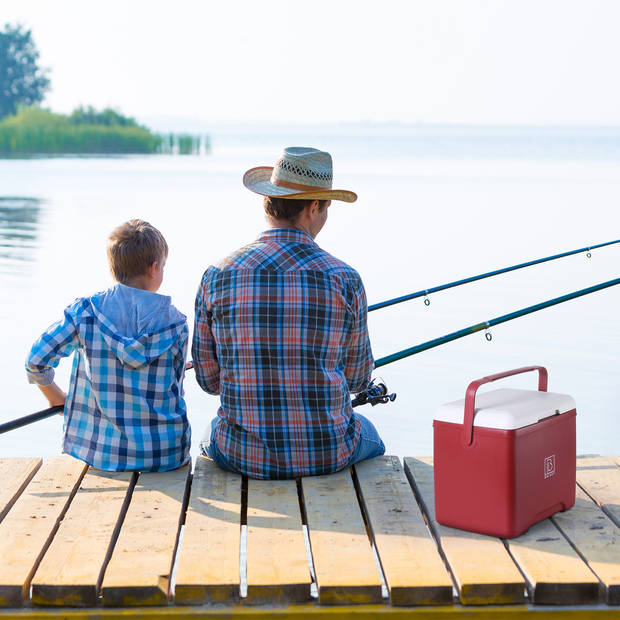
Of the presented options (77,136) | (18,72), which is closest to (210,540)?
(77,136)

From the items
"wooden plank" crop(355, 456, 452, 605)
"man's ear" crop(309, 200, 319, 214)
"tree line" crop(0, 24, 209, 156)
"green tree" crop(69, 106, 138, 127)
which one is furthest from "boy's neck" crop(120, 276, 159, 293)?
"green tree" crop(69, 106, 138, 127)

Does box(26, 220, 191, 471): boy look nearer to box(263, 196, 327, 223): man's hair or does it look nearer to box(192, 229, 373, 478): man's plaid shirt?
box(192, 229, 373, 478): man's plaid shirt

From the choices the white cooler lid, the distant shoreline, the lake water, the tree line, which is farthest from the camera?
the distant shoreline

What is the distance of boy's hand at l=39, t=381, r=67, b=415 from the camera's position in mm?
2590

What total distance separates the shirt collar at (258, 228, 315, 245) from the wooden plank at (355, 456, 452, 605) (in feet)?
2.07

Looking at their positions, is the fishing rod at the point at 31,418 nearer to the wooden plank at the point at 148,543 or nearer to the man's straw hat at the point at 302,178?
the wooden plank at the point at 148,543

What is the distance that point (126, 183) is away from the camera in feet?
63.9

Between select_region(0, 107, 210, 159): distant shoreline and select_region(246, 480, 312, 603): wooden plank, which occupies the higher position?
select_region(0, 107, 210, 159): distant shoreline

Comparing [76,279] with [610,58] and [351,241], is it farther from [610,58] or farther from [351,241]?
[610,58]

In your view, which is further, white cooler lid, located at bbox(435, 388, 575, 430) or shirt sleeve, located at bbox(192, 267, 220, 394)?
shirt sleeve, located at bbox(192, 267, 220, 394)

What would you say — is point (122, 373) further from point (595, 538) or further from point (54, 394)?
point (595, 538)

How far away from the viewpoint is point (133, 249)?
2539 mm

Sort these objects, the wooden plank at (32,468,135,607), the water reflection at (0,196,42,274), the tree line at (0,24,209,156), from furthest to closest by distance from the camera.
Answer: the tree line at (0,24,209,156)
the water reflection at (0,196,42,274)
the wooden plank at (32,468,135,607)

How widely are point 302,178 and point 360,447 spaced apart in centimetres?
73
